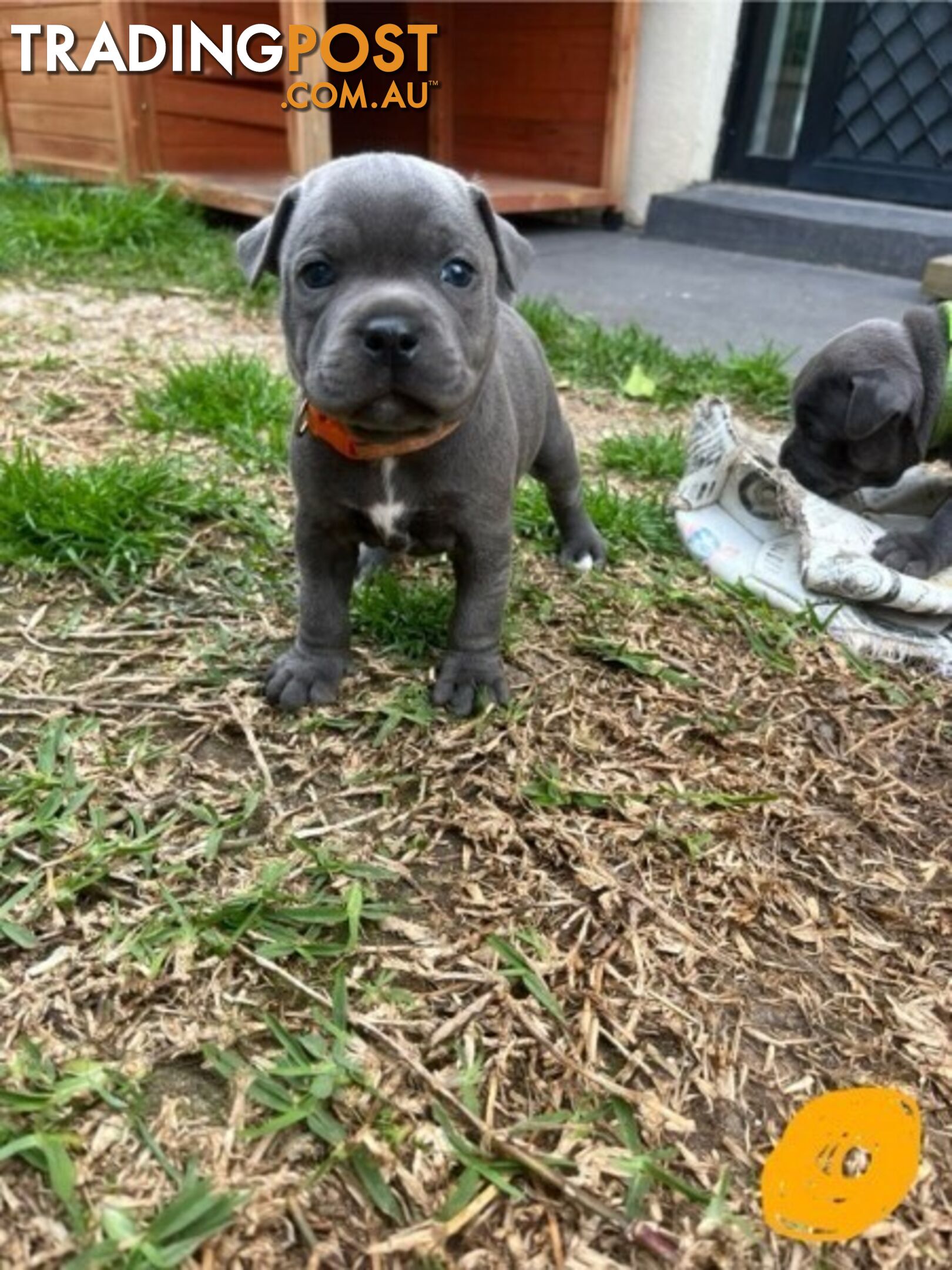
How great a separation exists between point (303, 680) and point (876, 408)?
7.22 ft

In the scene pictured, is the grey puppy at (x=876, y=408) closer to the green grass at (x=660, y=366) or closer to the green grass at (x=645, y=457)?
the green grass at (x=645, y=457)

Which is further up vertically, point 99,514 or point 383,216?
point 383,216

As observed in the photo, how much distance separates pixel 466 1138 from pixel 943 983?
957 mm

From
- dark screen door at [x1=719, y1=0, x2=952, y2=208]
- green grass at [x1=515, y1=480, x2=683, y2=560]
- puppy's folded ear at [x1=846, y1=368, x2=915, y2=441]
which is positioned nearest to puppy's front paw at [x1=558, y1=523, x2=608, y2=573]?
green grass at [x1=515, y1=480, x2=683, y2=560]

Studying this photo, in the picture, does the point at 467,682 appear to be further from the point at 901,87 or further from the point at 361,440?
the point at 901,87

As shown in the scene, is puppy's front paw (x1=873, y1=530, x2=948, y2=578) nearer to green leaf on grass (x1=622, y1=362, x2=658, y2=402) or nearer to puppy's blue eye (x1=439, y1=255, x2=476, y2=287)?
green leaf on grass (x1=622, y1=362, x2=658, y2=402)

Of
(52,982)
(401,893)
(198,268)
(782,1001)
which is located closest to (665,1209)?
(782,1001)

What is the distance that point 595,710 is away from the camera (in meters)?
2.70

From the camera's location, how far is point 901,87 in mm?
7621

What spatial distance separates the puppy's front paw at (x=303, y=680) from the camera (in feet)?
8.32

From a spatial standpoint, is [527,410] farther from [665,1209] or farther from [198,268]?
[198,268]

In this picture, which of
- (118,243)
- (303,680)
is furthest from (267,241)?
(118,243)

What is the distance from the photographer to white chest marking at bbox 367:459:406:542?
7.68 ft

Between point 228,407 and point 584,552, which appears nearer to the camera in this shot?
point 584,552
